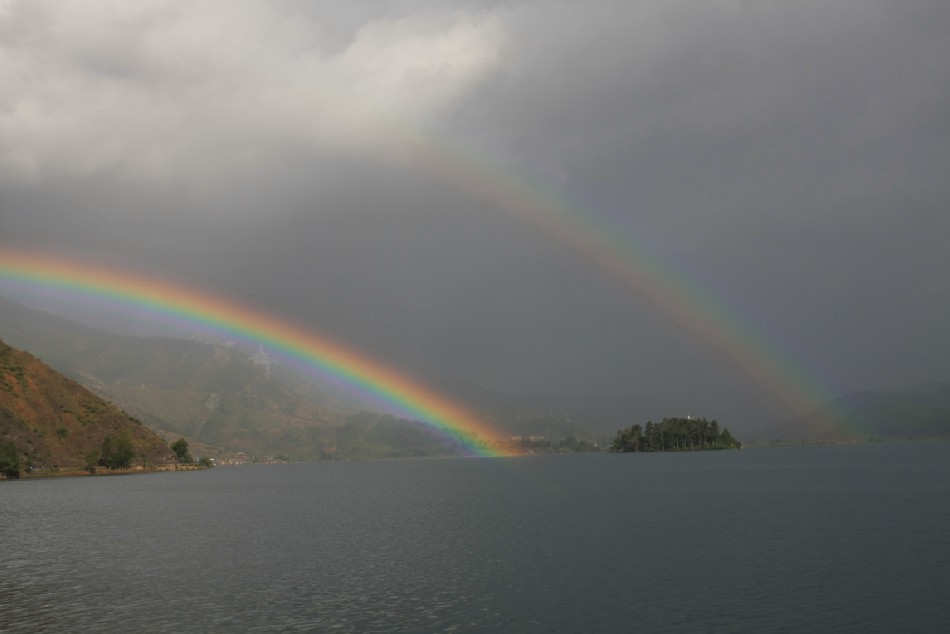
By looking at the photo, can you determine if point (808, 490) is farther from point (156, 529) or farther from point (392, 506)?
point (156, 529)

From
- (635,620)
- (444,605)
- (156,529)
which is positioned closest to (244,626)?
(444,605)

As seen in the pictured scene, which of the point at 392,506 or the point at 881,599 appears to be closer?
the point at 881,599

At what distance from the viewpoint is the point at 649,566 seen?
7062 centimetres

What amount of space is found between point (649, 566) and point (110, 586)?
52.2m

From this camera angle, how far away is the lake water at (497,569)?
5138 centimetres

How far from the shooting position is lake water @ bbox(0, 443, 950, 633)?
169 feet

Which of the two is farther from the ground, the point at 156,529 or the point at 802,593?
the point at 802,593

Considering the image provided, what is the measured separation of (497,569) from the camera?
Answer: 71688 mm

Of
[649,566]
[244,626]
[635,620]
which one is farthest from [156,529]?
[635,620]

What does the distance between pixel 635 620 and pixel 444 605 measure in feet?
49.6

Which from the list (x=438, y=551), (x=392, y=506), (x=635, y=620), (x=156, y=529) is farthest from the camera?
(x=392, y=506)

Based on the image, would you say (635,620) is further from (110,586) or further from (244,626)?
(110,586)

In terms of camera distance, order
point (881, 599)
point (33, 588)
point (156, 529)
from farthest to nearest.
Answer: point (156, 529), point (33, 588), point (881, 599)

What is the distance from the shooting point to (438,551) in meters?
84.7
